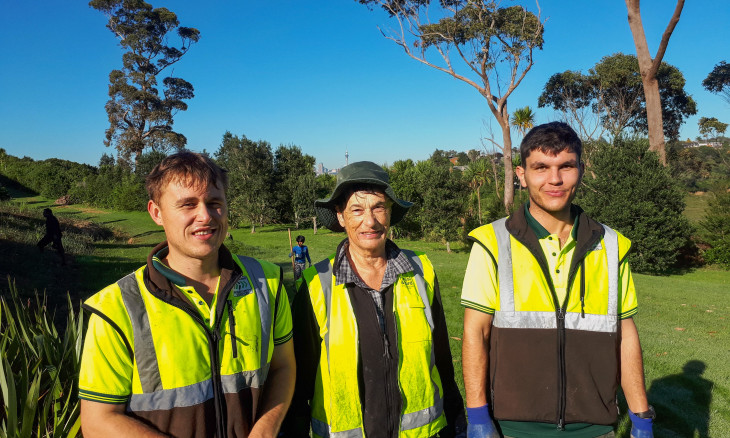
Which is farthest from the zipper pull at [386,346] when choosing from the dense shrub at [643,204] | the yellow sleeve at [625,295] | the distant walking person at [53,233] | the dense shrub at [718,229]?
the dense shrub at [718,229]

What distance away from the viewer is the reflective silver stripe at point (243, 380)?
65.8 inches

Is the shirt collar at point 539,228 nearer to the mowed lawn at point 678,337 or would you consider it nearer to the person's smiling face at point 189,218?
the person's smiling face at point 189,218

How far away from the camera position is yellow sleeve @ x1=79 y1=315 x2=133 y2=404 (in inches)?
57.9

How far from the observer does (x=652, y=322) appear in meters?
8.20

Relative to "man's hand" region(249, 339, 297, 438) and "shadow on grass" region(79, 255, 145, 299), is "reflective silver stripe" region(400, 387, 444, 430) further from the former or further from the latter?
"shadow on grass" region(79, 255, 145, 299)

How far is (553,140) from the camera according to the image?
209 cm

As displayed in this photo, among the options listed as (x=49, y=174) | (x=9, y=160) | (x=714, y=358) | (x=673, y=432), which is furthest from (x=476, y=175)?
(x=9, y=160)

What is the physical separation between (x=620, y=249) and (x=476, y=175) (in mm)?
31158

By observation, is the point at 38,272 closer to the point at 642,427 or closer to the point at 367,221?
the point at 367,221

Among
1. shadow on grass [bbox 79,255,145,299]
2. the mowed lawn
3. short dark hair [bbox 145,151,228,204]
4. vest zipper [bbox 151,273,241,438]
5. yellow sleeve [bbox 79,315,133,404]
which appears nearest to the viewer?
yellow sleeve [bbox 79,315,133,404]

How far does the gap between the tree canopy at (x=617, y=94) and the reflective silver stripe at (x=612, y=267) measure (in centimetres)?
3318

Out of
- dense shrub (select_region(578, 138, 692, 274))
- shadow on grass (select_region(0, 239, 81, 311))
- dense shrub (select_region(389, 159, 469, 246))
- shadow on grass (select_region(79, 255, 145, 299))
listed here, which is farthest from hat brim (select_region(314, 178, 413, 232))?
dense shrub (select_region(389, 159, 469, 246))

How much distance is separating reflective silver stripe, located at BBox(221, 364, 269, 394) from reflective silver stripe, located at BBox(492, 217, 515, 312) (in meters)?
1.09

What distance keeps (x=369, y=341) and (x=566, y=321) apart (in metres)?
0.90
